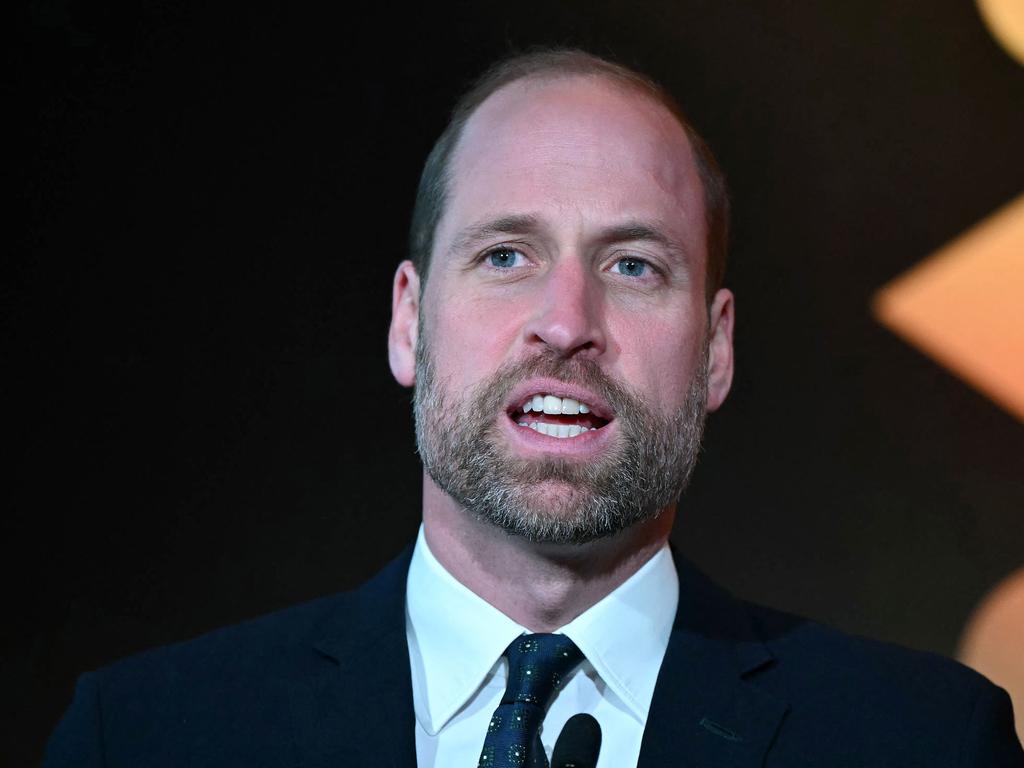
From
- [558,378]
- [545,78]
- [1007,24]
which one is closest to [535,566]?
[558,378]

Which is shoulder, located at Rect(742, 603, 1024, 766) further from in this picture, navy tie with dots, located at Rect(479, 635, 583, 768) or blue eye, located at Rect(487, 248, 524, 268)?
blue eye, located at Rect(487, 248, 524, 268)

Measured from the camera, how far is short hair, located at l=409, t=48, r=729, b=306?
2.18 m

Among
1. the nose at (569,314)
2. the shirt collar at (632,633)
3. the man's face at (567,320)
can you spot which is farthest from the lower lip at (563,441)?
the shirt collar at (632,633)

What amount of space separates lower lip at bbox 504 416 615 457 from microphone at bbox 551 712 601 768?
35 centimetres

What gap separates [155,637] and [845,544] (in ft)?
5.01

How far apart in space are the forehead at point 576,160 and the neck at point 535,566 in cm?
42

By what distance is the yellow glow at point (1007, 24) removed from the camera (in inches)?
133

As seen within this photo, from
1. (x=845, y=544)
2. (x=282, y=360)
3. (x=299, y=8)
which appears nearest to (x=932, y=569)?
(x=845, y=544)

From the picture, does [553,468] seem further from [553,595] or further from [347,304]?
[347,304]

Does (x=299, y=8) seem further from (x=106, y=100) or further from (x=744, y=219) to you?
(x=744, y=219)

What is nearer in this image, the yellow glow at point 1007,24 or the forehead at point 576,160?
the forehead at point 576,160

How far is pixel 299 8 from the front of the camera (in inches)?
129

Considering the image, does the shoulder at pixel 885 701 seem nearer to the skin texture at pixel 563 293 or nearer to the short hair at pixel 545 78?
the skin texture at pixel 563 293

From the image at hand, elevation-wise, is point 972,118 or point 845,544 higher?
point 972,118
